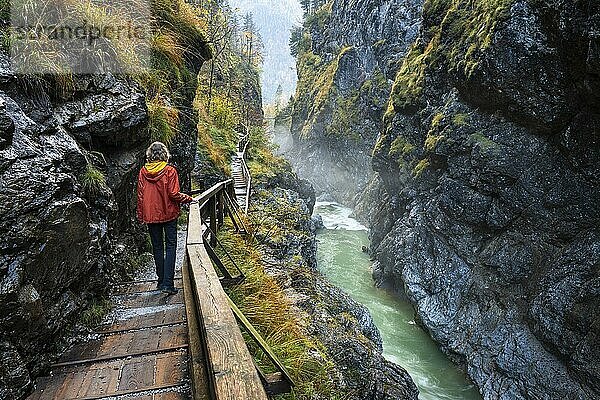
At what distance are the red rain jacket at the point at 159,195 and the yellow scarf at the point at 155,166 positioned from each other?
0.08ft

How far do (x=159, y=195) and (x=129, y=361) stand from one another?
182cm

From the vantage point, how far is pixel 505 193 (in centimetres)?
1388

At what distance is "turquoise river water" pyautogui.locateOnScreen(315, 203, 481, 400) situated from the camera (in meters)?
12.7

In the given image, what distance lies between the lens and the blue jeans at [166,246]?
4773 millimetres

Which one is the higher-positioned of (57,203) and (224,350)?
(57,203)

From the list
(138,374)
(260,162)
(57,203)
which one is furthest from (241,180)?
(138,374)

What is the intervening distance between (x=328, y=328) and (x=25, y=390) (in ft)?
16.9

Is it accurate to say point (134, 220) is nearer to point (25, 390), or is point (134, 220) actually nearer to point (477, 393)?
point (25, 390)

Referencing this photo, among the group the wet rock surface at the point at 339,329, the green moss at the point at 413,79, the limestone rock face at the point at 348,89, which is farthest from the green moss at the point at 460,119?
the limestone rock face at the point at 348,89

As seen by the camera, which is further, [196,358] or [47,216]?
[47,216]

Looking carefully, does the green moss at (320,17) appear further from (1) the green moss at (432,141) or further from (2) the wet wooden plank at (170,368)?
(2) the wet wooden plank at (170,368)

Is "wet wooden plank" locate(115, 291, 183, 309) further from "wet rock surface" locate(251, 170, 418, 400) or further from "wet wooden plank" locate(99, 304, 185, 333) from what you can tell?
"wet rock surface" locate(251, 170, 418, 400)

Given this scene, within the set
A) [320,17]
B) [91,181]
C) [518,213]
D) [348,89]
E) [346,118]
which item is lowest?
[518,213]

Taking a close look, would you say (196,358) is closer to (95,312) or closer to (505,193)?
(95,312)
